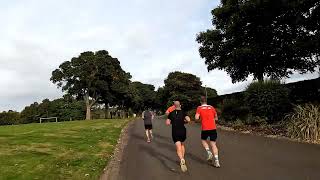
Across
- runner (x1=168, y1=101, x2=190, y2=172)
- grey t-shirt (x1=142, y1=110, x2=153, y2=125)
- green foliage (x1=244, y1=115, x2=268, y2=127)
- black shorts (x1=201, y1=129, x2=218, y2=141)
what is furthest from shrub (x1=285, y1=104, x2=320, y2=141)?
grey t-shirt (x1=142, y1=110, x2=153, y2=125)

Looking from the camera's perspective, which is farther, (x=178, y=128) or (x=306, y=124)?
(x=306, y=124)

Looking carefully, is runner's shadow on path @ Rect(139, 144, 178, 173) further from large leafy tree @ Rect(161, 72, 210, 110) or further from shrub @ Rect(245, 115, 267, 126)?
large leafy tree @ Rect(161, 72, 210, 110)

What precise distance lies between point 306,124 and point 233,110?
560 inches

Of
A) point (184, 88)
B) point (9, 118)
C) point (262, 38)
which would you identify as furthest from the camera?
point (9, 118)

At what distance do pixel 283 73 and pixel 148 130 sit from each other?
1955 centimetres

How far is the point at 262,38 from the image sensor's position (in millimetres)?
35594

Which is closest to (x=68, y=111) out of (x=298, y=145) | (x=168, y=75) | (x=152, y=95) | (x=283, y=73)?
(x=168, y=75)

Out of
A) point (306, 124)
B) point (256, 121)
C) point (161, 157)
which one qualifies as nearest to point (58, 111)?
point (256, 121)

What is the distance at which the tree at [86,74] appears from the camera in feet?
241

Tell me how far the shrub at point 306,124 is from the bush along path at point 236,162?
2.65 feet

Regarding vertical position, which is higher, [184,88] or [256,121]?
[184,88]

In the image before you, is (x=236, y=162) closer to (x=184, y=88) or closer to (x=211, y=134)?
(x=211, y=134)

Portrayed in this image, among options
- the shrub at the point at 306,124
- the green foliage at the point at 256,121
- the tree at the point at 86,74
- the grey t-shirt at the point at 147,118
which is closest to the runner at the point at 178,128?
A: the shrub at the point at 306,124

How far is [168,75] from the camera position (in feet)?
256
